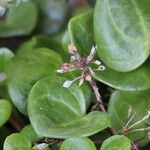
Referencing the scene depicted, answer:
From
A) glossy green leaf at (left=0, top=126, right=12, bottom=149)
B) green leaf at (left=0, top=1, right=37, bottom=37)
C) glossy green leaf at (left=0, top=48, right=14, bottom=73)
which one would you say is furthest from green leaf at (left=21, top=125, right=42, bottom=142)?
green leaf at (left=0, top=1, right=37, bottom=37)

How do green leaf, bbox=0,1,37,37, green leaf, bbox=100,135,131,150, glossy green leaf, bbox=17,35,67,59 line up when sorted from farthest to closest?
green leaf, bbox=0,1,37,37 < glossy green leaf, bbox=17,35,67,59 < green leaf, bbox=100,135,131,150

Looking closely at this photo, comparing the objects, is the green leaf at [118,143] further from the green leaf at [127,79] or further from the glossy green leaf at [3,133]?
the glossy green leaf at [3,133]

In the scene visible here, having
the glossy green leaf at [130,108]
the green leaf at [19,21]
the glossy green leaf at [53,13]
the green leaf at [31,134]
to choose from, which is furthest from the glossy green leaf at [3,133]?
the glossy green leaf at [53,13]

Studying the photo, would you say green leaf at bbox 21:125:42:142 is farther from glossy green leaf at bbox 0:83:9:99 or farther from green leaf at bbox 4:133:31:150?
glossy green leaf at bbox 0:83:9:99

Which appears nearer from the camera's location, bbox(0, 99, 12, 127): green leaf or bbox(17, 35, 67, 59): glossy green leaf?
bbox(0, 99, 12, 127): green leaf

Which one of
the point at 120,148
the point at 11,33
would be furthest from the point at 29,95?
the point at 11,33

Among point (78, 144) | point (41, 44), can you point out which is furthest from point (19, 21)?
point (78, 144)
